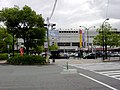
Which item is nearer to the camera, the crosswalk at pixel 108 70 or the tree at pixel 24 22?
the crosswalk at pixel 108 70

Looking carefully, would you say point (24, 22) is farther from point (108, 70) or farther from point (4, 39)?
point (4, 39)

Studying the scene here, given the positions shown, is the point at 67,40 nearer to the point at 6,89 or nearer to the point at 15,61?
the point at 15,61

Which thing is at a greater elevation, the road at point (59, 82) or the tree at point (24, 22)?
the tree at point (24, 22)

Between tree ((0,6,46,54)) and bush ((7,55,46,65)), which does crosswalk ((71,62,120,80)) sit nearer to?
bush ((7,55,46,65))

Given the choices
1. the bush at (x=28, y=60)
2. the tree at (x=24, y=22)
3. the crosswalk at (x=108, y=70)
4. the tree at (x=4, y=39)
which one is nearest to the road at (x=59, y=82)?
the crosswalk at (x=108, y=70)

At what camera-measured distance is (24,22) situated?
44.6 metres

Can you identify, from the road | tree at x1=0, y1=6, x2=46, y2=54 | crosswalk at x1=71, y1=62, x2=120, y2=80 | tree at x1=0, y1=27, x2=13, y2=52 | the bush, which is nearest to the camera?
the road

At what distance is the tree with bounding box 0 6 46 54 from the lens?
4425 centimetres

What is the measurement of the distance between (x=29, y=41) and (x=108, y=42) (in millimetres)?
25097

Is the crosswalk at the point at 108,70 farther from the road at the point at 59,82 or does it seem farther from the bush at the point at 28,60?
the bush at the point at 28,60

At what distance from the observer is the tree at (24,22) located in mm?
44250

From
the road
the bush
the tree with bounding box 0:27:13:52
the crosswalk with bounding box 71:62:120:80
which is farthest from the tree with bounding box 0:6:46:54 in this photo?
the road

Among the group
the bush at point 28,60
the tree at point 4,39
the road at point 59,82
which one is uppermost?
the tree at point 4,39

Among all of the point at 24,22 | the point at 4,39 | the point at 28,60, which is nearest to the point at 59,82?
the point at 28,60
